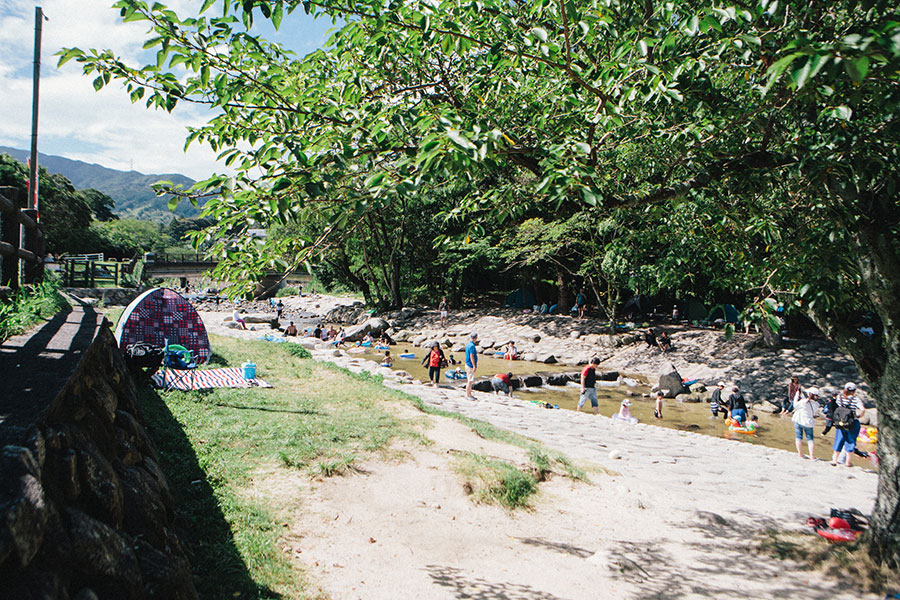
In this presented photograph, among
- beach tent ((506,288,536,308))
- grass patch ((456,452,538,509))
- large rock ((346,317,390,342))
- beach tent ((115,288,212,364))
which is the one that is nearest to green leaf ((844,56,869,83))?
grass patch ((456,452,538,509))

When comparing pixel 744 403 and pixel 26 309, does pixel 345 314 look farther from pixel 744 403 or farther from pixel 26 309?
pixel 26 309

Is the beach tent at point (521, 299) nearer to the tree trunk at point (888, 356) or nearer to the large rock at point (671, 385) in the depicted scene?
the large rock at point (671, 385)

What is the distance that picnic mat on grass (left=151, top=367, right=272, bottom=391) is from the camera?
9.52m

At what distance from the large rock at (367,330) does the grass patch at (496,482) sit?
23160mm

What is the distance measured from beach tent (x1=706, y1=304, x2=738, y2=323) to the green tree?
21.1 metres

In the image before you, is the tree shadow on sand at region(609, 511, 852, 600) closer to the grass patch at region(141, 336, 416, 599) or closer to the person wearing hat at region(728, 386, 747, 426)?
the grass patch at region(141, 336, 416, 599)

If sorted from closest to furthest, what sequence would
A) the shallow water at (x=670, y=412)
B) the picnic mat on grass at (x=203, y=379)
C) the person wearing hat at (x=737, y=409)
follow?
the picnic mat on grass at (x=203, y=379)
the shallow water at (x=670, y=412)
the person wearing hat at (x=737, y=409)

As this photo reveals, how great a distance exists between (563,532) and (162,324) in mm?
10375

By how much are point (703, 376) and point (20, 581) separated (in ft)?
72.4

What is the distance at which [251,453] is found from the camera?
6.48 m

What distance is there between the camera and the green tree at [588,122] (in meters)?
3.58

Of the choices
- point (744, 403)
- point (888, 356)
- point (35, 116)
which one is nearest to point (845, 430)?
point (744, 403)

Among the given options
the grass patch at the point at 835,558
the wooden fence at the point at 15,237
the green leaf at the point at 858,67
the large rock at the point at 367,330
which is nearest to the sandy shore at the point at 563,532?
the grass patch at the point at 835,558

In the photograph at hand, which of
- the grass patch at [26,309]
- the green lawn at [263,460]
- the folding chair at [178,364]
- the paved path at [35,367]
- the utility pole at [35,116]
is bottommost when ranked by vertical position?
the green lawn at [263,460]
